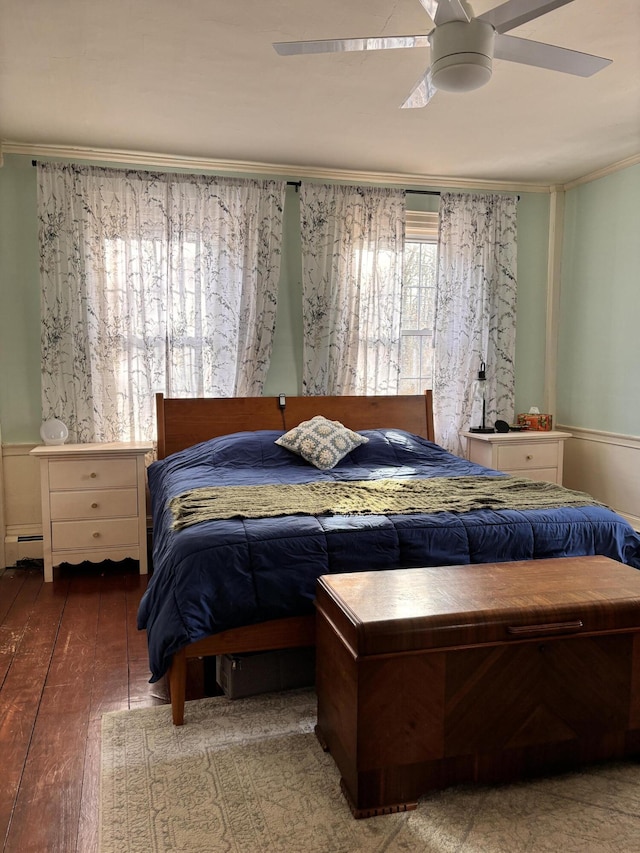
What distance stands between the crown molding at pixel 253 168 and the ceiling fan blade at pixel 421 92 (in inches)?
72.8

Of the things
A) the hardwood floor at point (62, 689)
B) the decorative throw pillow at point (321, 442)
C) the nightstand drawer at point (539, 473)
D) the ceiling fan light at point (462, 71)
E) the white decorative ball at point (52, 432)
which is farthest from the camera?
the nightstand drawer at point (539, 473)

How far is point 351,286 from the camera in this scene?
4.54 meters

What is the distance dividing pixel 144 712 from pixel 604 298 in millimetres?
3987

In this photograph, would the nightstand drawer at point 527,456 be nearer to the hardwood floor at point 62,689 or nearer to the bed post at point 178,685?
the hardwood floor at point 62,689

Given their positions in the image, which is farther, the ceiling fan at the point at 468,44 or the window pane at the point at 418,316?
the window pane at the point at 418,316

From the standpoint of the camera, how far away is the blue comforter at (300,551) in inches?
85.3

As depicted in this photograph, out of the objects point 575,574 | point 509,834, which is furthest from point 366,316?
point 509,834

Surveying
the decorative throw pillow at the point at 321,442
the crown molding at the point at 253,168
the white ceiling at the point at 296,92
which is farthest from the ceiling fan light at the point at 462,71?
the crown molding at the point at 253,168

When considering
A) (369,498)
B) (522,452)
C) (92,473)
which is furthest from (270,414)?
(522,452)

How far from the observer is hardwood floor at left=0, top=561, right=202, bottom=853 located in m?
1.76

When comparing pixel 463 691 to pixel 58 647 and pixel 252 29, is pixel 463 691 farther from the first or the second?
pixel 252 29

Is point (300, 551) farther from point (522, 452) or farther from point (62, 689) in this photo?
point (522, 452)

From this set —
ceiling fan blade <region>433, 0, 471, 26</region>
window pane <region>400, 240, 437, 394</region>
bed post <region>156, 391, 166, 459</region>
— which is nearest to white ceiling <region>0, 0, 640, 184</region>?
ceiling fan blade <region>433, 0, 471, 26</region>

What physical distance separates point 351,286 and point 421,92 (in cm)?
199
